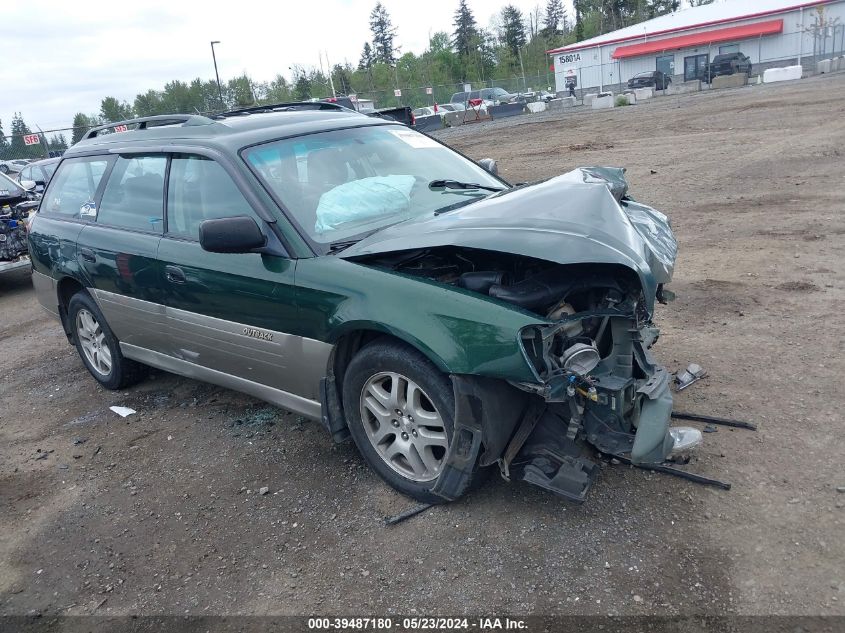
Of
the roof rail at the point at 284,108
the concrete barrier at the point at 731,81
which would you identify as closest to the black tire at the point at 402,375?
the roof rail at the point at 284,108

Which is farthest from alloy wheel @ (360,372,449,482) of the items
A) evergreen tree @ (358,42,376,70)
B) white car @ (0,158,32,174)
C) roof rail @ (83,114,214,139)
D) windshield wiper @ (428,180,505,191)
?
evergreen tree @ (358,42,376,70)

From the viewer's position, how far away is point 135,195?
15.4ft

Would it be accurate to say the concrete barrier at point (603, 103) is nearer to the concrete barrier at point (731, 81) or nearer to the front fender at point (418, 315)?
the concrete barrier at point (731, 81)

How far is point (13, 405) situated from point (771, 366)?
18.7 feet

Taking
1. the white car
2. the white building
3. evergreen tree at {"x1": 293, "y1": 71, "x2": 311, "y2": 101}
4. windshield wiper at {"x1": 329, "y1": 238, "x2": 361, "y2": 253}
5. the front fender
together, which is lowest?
the front fender

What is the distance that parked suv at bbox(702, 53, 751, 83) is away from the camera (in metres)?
37.9

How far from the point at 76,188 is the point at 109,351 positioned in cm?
131

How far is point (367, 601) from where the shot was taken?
A: 285 centimetres

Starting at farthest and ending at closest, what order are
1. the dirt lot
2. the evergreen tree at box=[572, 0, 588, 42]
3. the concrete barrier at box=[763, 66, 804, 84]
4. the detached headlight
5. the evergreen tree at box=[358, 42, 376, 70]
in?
1. the evergreen tree at box=[358, 42, 376, 70]
2. the evergreen tree at box=[572, 0, 588, 42]
3. the concrete barrier at box=[763, 66, 804, 84]
4. the detached headlight
5. the dirt lot

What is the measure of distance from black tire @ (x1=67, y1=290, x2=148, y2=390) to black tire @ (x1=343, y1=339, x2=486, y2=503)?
8.30 feet

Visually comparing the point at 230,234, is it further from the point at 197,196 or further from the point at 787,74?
the point at 787,74

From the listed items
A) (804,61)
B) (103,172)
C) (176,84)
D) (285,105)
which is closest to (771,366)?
(285,105)

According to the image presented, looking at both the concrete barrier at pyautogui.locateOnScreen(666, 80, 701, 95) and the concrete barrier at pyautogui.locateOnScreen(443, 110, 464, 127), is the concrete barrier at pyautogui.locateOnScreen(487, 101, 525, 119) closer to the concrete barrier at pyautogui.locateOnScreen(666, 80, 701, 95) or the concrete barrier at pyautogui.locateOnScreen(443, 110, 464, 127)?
the concrete barrier at pyautogui.locateOnScreen(443, 110, 464, 127)

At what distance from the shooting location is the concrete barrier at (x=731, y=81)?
115 ft
